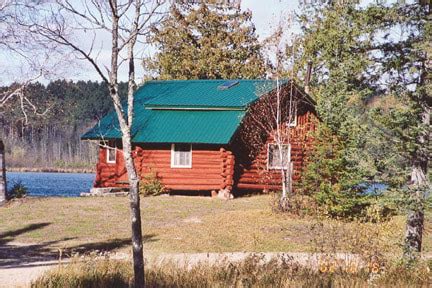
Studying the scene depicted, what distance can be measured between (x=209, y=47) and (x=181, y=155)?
18212 millimetres

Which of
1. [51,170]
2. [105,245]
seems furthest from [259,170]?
[51,170]

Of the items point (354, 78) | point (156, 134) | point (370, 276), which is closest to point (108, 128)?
point (156, 134)

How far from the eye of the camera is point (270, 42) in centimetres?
2748

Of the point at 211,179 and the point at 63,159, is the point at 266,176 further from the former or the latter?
the point at 63,159

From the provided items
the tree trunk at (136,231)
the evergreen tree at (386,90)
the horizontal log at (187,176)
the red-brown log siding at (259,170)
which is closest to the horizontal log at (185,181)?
the horizontal log at (187,176)

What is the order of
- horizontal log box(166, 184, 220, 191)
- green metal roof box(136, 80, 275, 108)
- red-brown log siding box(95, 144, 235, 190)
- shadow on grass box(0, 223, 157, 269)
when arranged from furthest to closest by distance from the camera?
green metal roof box(136, 80, 275, 108), horizontal log box(166, 184, 220, 191), red-brown log siding box(95, 144, 235, 190), shadow on grass box(0, 223, 157, 269)

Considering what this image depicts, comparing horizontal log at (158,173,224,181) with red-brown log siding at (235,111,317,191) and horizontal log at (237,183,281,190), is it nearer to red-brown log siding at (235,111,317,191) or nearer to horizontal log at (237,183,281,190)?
red-brown log siding at (235,111,317,191)

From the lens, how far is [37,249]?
1688 centimetres

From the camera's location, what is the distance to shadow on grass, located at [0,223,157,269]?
1489cm

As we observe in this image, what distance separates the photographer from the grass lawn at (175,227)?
17.2 metres

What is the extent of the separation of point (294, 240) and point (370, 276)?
7.26 meters

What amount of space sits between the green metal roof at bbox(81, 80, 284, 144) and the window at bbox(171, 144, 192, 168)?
77 cm

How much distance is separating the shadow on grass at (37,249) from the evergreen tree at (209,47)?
2892cm

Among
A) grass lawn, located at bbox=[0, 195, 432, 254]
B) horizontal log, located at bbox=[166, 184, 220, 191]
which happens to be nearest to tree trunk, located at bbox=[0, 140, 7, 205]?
grass lawn, located at bbox=[0, 195, 432, 254]
